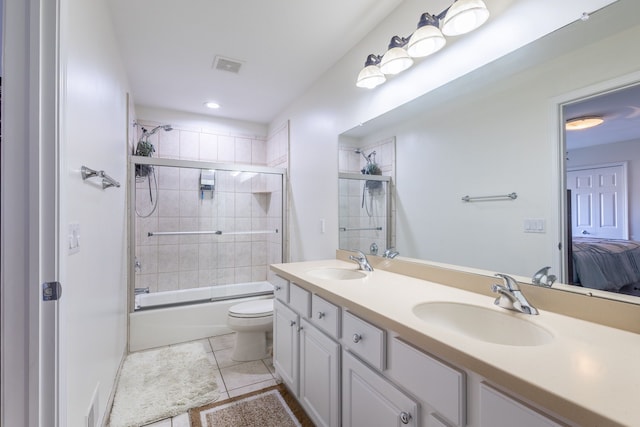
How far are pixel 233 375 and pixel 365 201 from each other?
5.28ft

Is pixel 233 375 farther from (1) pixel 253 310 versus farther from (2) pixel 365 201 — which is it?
(2) pixel 365 201

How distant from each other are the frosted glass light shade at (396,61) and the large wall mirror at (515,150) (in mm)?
201

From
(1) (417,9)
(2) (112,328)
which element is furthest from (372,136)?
(2) (112,328)

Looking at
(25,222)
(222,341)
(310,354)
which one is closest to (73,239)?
(25,222)

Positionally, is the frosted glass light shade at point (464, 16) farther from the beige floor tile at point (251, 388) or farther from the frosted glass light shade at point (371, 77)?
the beige floor tile at point (251, 388)

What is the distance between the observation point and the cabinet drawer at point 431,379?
749 mm

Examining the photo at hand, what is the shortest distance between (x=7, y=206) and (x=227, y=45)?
1722 millimetres

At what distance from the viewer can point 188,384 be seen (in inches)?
78.4

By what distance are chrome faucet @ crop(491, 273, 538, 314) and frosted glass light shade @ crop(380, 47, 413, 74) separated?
1184 millimetres

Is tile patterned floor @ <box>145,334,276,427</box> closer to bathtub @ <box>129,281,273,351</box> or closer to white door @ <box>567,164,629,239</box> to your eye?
bathtub @ <box>129,281,273,351</box>

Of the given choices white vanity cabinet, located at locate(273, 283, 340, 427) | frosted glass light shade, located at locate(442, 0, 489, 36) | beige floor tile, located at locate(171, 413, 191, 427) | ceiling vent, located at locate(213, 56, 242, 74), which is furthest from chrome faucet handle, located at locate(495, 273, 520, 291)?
ceiling vent, located at locate(213, 56, 242, 74)

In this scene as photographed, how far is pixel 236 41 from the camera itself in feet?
6.61

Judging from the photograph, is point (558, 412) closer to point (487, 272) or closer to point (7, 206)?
point (487, 272)

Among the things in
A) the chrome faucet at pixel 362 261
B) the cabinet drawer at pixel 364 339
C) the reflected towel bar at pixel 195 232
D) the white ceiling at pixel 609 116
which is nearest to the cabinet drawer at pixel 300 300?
the cabinet drawer at pixel 364 339
